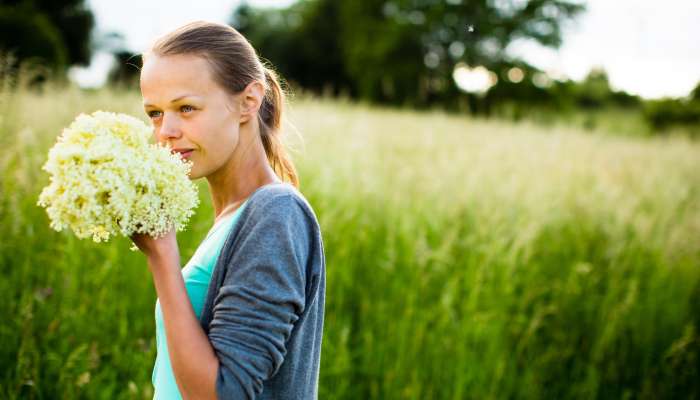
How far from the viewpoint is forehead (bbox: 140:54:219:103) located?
55.8 inches

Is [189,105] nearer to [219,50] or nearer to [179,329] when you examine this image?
[219,50]

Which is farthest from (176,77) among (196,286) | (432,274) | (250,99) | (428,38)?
(428,38)

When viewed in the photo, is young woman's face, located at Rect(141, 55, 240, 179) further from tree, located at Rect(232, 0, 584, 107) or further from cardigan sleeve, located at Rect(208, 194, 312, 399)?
tree, located at Rect(232, 0, 584, 107)

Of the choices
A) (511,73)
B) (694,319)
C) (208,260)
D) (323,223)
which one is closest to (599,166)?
(694,319)

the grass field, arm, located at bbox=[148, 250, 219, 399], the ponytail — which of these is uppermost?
the ponytail

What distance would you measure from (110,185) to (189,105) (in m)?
0.36

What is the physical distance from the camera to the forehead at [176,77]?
1.42 m

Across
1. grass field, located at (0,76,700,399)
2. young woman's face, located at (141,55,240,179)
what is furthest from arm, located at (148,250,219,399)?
grass field, located at (0,76,700,399)

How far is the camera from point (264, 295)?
4.06 feet

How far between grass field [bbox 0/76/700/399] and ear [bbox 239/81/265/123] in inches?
24.9

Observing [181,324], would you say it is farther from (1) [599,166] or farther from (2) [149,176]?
(1) [599,166]

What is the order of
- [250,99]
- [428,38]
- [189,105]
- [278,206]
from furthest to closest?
[428,38]
[250,99]
[189,105]
[278,206]

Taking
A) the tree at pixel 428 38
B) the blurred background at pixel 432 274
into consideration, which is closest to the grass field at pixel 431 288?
the blurred background at pixel 432 274

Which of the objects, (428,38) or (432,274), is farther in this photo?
(428,38)
